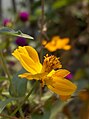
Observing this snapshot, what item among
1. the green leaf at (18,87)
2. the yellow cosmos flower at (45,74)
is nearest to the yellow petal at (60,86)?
the yellow cosmos flower at (45,74)

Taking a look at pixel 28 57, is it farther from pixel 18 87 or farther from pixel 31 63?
pixel 18 87

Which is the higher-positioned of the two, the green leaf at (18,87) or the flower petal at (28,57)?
the flower petal at (28,57)

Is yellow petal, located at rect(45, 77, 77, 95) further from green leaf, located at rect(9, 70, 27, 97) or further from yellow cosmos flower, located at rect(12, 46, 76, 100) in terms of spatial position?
green leaf, located at rect(9, 70, 27, 97)

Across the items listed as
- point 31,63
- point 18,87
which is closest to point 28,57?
point 31,63

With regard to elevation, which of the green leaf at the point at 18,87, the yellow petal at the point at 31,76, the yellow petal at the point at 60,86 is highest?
the yellow petal at the point at 31,76

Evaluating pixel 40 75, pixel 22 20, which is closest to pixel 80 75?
pixel 22 20

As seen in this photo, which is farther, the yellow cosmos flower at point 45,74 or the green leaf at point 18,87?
the green leaf at point 18,87

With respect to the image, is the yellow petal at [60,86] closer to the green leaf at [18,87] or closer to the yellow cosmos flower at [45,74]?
the yellow cosmos flower at [45,74]

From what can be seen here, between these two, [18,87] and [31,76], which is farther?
[18,87]

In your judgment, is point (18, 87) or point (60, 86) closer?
point (60, 86)
